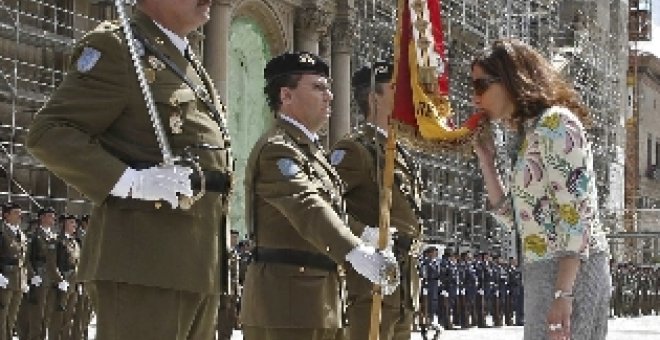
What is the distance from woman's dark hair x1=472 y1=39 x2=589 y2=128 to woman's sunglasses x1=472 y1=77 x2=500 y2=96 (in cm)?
2

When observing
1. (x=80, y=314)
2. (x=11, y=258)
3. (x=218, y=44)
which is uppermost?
(x=218, y=44)

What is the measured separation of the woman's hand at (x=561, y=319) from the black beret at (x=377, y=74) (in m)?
2.92

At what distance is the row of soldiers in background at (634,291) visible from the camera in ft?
112

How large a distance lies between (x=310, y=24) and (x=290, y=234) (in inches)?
810

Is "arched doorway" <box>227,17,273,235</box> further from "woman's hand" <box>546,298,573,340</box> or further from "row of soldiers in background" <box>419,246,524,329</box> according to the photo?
"woman's hand" <box>546,298,573,340</box>

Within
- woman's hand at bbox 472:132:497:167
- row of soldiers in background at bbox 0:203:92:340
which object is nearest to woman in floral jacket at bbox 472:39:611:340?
woman's hand at bbox 472:132:497:167

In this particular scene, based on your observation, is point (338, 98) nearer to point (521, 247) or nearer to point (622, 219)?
point (622, 219)

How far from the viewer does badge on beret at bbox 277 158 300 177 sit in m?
5.44

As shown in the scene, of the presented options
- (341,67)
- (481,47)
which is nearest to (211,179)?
(341,67)

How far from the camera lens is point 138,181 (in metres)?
3.85

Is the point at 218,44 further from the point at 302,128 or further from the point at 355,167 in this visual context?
the point at 302,128

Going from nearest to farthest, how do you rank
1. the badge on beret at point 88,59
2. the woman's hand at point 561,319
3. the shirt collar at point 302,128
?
the badge on beret at point 88,59 < the woman's hand at point 561,319 < the shirt collar at point 302,128

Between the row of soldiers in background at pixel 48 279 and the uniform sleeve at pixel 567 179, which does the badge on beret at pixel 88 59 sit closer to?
the uniform sleeve at pixel 567 179

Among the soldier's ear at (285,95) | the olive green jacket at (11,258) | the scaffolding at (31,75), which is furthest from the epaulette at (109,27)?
the scaffolding at (31,75)
